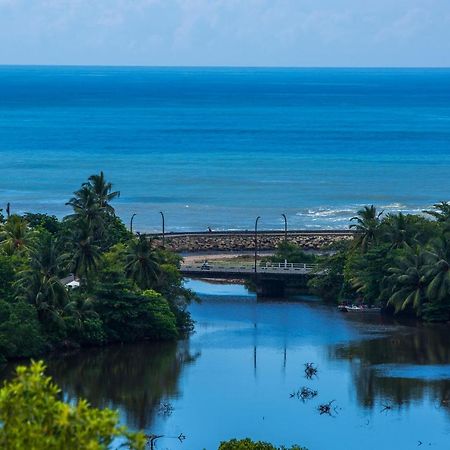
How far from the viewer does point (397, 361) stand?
82.8m

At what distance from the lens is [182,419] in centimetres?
6956

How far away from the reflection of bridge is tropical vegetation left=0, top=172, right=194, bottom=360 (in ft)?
29.2

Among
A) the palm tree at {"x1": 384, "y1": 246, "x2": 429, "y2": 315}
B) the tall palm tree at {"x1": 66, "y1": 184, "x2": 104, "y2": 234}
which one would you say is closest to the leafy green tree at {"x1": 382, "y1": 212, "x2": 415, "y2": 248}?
the palm tree at {"x1": 384, "y1": 246, "x2": 429, "y2": 315}

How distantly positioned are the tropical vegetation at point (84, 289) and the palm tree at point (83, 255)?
62 mm

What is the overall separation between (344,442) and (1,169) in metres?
137

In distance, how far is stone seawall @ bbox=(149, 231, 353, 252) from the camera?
12057 centimetres

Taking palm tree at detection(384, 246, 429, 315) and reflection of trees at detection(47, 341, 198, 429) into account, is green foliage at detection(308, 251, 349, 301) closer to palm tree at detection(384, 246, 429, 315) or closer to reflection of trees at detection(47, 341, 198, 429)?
palm tree at detection(384, 246, 429, 315)

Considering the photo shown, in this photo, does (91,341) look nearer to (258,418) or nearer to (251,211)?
(258,418)

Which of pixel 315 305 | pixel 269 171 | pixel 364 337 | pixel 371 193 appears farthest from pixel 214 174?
pixel 364 337

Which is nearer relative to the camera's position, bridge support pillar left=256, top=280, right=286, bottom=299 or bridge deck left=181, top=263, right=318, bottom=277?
bridge support pillar left=256, top=280, right=286, bottom=299

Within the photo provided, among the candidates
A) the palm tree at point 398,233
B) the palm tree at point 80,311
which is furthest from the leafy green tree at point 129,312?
the palm tree at point 398,233

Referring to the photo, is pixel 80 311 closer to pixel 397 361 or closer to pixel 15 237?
pixel 15 237

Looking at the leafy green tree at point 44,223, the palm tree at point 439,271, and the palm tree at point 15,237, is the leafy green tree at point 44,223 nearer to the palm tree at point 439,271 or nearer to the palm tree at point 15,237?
the palm tree at point 15,237

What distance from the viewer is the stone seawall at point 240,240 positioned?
396 ft
